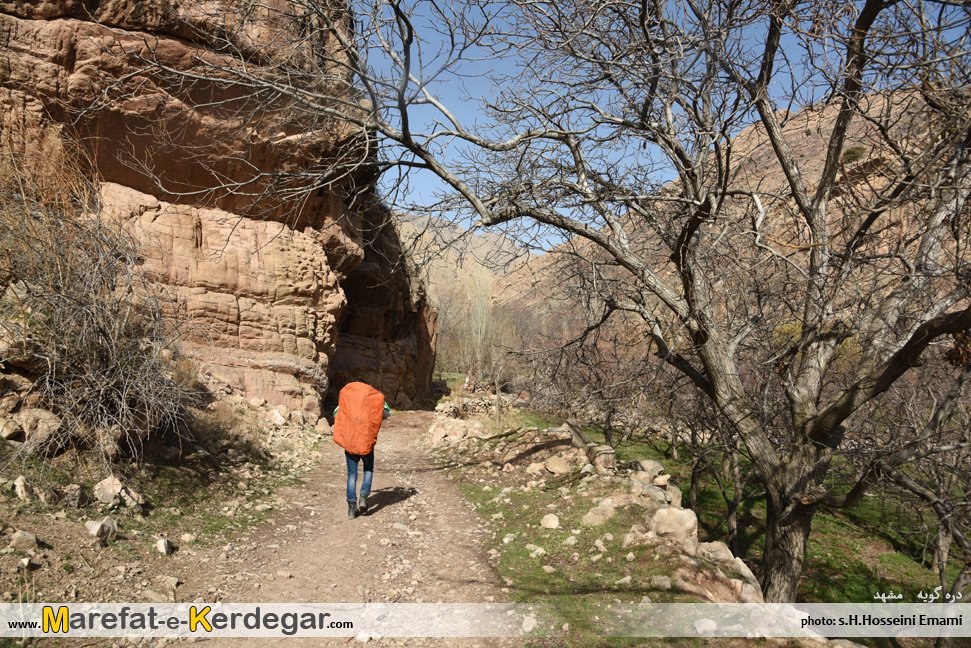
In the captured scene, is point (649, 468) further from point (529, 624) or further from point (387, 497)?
point (529, 624)

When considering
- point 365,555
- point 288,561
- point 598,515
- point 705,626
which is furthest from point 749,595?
point 288,561

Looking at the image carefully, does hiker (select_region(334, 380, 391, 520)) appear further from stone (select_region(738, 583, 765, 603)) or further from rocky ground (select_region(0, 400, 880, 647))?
stone (select_region(738, 583, 765, 603))

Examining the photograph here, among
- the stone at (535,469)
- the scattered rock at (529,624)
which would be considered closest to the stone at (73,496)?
the scattered rock at (529,624)

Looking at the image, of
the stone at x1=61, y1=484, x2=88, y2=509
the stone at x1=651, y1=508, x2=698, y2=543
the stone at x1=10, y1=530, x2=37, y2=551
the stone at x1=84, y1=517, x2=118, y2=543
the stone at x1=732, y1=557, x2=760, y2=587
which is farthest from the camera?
the stone at x1=651, y1=508, x2=698, y2=543

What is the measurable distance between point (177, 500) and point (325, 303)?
7.69 metres

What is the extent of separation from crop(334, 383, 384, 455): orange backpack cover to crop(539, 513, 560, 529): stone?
6.53 ft

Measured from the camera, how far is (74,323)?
192 inches

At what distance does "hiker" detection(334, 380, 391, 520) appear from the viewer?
234 inches

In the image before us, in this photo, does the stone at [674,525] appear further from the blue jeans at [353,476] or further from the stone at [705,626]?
the blue jeans at [353,476]

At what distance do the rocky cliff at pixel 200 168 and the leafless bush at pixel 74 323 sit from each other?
213 cm

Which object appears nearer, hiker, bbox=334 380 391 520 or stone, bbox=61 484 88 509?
stone, bbox=61 484 88 509

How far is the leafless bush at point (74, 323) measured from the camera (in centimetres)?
483

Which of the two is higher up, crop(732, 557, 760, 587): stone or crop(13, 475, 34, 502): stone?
crop(13, 475, 34, 502): stone

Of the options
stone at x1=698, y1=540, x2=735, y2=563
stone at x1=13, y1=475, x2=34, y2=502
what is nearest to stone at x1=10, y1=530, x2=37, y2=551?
stone at x1=13, y1=475, x2=34, y2=502
